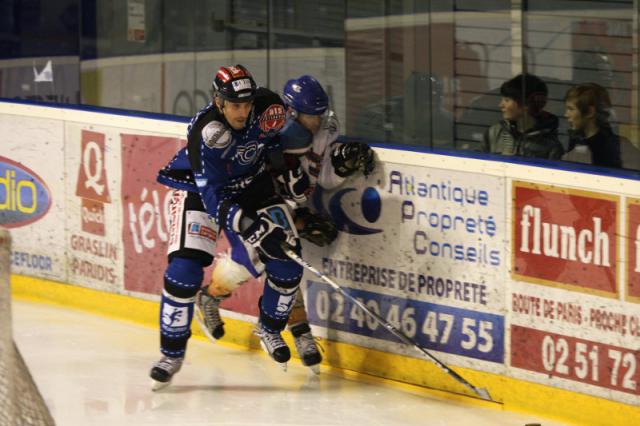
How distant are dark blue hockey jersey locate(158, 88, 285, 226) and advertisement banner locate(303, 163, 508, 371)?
0.45 meters

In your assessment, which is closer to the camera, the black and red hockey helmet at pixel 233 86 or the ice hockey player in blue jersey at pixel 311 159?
the black and red hockey helmet at pixel 233 86

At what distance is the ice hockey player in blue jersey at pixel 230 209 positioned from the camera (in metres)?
A: 6.35

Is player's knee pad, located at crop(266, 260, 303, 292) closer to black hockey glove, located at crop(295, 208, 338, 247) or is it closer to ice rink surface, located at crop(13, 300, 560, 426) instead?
black hockey glove, located at crop(295, 208, 338, 247)

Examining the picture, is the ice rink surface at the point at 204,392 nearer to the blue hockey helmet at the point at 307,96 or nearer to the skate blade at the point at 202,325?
the skate blade at the point at 202,325

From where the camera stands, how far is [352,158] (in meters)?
6.59

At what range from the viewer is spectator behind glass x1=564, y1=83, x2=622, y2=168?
6.04 meters

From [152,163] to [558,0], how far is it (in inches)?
90.6

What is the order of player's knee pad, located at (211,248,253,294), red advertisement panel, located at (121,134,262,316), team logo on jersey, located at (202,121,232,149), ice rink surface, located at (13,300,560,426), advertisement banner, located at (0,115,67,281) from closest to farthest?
ice rink surface, located at (13,300,560,426)
team logo on jersey, located at (202,121,232,149)
player's knee pad, located at (211,248,253,294)
red advertisement panel, located at (121,134,262,316)
advertisement banner, located at (0,115,67,281)

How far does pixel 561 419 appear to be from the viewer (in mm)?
6090

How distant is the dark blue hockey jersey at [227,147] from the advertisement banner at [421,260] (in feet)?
1.49

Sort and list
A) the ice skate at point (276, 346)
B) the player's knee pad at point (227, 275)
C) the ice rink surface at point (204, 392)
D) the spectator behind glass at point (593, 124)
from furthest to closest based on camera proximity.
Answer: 1. the player's knee pad at point (227, 275)
2. the ice skate at point (276, 346)
3. the ice rink surface at point (204, 392)
4. the spectator behind glass at point (593, 124)

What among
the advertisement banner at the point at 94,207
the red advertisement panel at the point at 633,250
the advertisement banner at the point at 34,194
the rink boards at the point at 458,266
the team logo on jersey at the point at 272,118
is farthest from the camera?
the advertisement banner at the point at 34,194

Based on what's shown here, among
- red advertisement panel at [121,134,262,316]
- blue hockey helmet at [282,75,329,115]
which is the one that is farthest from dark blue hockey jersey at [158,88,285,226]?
red advertisement panel at [121,134,262,316]

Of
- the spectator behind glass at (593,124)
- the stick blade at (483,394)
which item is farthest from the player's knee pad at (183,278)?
the spectator behind glass at (593,124)
